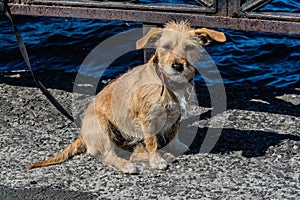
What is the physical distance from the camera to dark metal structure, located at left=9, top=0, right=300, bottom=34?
19.4 feet

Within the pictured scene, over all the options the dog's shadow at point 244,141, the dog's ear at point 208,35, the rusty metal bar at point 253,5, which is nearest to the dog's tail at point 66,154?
the dog's shadow at point 244,141

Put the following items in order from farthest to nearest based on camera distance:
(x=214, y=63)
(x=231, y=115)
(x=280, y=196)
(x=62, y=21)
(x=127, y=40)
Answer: (x=62, y=21) < (x=127, y=40) < (x=214, y=63) < (x=231, y=115) < (x=280, y=196)

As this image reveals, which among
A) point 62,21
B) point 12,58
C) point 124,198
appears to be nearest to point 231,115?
point 124,198

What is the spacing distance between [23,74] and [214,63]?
9.40 feet

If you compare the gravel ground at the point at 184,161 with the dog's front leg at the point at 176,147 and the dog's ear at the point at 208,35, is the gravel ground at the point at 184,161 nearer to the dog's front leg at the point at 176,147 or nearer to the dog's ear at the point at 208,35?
the dog's front leg at the point at 176,147

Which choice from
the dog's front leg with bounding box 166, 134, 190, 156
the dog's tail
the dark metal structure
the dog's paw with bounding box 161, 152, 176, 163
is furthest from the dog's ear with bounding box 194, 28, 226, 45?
the dog's tail

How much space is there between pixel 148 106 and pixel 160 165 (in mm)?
542

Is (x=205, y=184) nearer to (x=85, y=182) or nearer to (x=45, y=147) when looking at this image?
(x=85, y=182)

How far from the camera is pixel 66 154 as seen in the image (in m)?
5.54

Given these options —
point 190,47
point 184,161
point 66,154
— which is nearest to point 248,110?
point 184,161

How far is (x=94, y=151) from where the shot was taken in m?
5.56

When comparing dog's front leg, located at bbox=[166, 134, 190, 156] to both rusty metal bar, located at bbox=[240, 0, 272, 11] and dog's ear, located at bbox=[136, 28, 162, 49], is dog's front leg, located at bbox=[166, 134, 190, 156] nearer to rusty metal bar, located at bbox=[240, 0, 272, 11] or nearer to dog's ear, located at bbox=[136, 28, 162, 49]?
dog's ear, located at bbox=[136, 28, 162, 49]

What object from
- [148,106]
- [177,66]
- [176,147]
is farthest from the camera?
[176,147]

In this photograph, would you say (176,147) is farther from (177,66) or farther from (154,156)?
(177,66)
